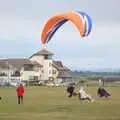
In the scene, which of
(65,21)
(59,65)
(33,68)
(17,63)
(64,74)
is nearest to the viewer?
(65,21)

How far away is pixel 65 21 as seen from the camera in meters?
32.3

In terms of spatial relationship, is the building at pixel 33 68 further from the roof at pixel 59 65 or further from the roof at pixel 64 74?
the roof at pixel 59 65

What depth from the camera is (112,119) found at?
79.5ft

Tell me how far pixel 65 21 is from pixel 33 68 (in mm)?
116154

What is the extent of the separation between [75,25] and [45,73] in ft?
407

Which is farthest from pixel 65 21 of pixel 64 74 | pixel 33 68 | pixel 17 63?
pixel 64 74

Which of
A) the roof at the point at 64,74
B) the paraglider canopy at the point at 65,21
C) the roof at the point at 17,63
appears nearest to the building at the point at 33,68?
the roof at the point at 17,63

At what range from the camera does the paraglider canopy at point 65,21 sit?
96.8 feet

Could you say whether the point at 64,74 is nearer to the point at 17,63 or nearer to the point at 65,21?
the point at 17,63

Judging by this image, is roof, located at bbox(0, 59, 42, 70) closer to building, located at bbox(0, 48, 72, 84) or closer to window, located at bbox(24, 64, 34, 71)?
building, located at bbox(0, 48, 72, 84)

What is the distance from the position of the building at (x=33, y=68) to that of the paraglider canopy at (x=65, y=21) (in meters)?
109

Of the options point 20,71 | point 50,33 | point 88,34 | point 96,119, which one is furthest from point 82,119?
point 20,71

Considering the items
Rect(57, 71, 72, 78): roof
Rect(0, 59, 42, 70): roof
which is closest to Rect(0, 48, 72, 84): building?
Rect(0, 59, 42, 70): roof

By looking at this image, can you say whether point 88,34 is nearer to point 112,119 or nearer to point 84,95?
point 112,119
